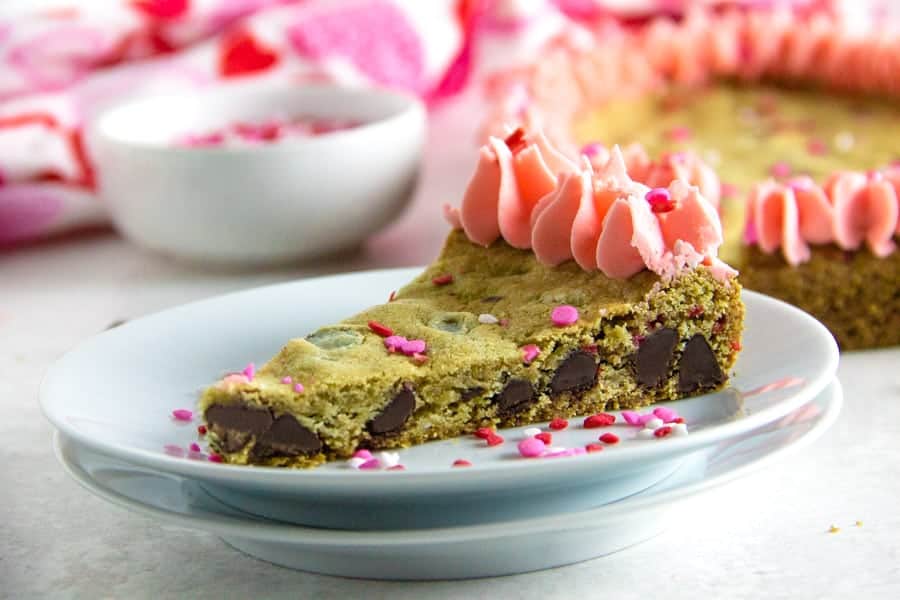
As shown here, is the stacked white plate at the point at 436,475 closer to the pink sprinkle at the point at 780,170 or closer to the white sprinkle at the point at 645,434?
the white sprinkle at the point at 645,434

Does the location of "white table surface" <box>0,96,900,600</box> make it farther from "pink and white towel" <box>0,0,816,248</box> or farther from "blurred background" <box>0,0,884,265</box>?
"pink and white towel" <box>0,0,816,248</box>

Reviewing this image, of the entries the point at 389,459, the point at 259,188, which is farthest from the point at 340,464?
the point at 259,188

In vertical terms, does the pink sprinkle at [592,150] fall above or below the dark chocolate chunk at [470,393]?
above

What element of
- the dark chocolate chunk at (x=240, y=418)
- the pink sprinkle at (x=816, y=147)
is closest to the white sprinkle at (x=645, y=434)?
the dark chocolate chunk at (x=240, y=418)

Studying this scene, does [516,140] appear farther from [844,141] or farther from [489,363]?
[844,141]

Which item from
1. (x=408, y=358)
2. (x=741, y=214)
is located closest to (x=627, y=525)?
(x=408, y=358)

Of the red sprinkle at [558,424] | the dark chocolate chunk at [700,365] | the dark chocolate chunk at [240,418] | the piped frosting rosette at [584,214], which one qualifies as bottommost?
the red sprinkle at [558,424]
